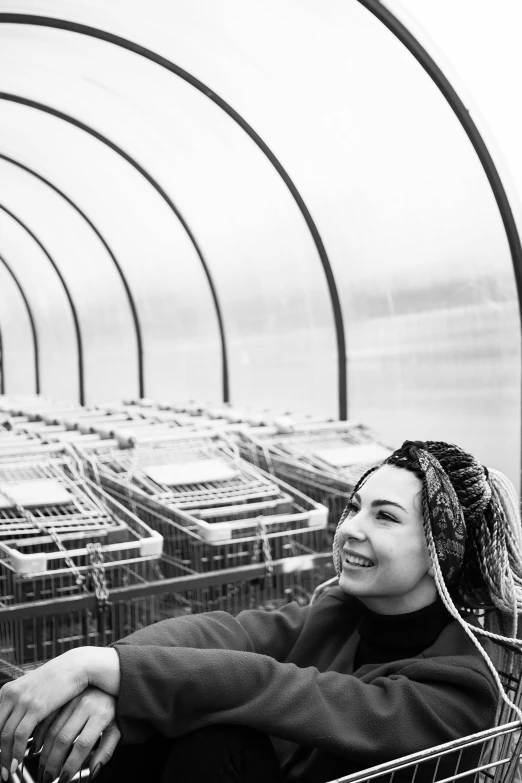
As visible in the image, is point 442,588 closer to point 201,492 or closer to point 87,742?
point 87,742

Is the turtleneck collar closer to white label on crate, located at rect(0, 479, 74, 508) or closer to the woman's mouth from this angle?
the woman's mouth

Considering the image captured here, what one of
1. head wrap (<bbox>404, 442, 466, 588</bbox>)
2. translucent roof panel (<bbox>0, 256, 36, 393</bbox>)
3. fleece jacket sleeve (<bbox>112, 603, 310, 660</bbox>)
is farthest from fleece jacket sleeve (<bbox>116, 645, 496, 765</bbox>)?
translucent roof panel (<bbox>0, 256, 36, 393</bbox>)

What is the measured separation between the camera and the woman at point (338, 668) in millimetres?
1598

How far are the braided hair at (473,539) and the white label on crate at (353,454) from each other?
8.97 ft

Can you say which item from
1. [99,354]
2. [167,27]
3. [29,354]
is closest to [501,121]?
[167,27]

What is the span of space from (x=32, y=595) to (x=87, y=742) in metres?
2.62

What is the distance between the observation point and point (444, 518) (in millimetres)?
1996

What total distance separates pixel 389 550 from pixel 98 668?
74cm

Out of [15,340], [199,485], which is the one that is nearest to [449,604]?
[199,485]

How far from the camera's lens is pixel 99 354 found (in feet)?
40.9

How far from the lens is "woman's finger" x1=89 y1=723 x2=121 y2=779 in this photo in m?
1.58

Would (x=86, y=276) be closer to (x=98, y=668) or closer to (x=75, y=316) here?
(x=75, y=316)

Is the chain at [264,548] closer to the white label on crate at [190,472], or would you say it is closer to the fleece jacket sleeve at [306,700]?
the white label on crate at [190,472]

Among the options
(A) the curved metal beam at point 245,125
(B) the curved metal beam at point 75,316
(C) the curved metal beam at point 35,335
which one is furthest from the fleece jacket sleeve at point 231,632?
(C) the curved metal beam at point 35,335
